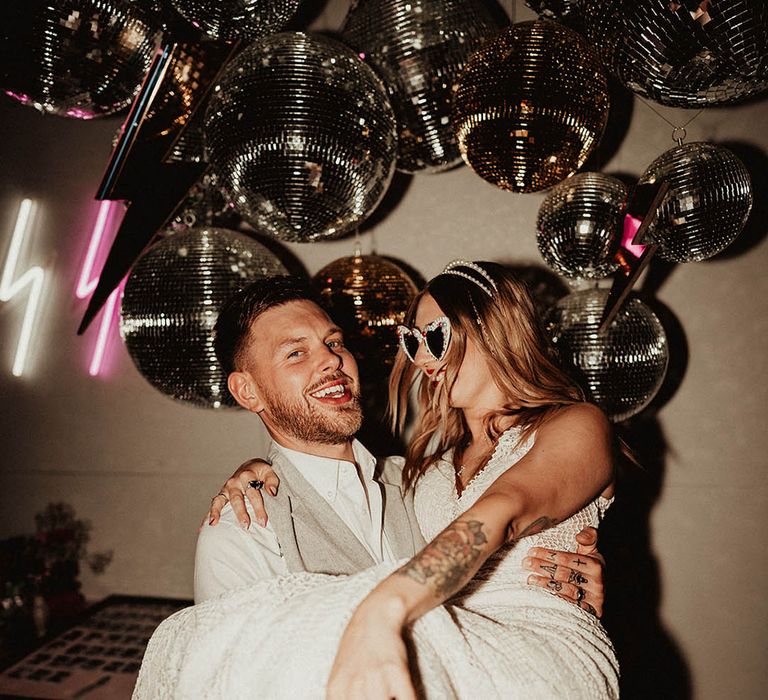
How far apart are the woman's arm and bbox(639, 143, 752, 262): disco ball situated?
78 cm

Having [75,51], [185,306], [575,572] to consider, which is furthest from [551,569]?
[75,51]

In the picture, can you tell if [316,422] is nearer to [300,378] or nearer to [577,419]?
[300,378]

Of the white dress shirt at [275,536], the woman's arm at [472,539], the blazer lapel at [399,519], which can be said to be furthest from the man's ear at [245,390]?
the woman's arm at [472,539]

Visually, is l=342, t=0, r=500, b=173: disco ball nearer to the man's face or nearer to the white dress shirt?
the man's face

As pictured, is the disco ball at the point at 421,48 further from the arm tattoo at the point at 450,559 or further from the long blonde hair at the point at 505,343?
the arm tattoo at the point at 450,559

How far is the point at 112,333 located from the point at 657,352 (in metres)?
3.28

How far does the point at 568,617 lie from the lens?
1540 mm

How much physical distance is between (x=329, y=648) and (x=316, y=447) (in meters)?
1.05

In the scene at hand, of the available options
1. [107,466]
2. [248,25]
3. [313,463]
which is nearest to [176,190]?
[248,25]

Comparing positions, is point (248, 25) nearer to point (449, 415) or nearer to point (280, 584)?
point (449, 415)

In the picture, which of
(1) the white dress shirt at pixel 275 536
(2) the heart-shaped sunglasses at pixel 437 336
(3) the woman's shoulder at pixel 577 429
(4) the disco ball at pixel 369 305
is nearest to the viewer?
(3) the woman's shoulder at pixel 577 429

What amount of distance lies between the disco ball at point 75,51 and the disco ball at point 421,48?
2.50 ft

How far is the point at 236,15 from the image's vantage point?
1.96m

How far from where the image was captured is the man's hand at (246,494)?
181 cm
